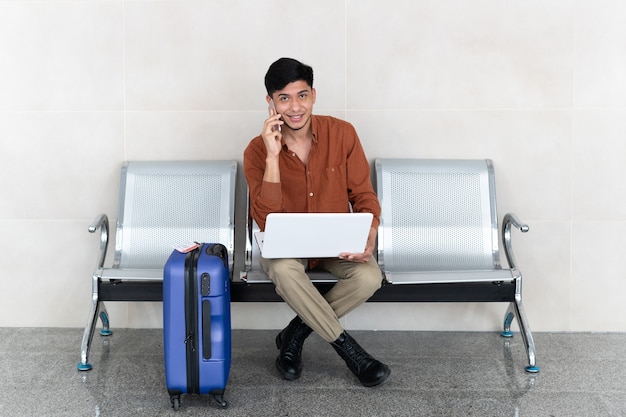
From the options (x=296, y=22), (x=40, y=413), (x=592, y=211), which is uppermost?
(x=296, y=22)

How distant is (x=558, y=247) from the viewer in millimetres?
4031

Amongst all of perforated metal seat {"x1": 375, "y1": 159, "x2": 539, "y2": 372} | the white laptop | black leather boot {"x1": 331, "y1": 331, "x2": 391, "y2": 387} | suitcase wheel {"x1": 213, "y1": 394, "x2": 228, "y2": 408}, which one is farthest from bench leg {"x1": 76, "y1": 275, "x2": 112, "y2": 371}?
perforated metal seat {"x1": 375, "y1": 159, "x2": 539, "y2": 372}

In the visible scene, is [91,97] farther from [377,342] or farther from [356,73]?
[377,342]

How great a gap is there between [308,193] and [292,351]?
0.69 metres

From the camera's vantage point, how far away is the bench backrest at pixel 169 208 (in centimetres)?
381

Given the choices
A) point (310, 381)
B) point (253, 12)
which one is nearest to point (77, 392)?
point (310, 381)

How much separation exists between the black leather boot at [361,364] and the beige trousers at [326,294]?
55 millimetres

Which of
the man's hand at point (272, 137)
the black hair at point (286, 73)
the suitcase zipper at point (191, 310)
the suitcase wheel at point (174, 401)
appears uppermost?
the black hair at point (286, 73)

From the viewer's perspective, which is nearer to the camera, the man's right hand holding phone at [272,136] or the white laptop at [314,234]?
the white laptop at [314,234]

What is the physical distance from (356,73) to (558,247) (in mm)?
1385

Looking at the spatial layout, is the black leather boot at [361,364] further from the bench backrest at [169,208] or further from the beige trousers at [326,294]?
the bench backrest at [169,208]

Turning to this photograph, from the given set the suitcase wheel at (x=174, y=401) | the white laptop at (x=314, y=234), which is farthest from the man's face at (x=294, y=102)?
the suitcase wheel at (x=174, y=401)

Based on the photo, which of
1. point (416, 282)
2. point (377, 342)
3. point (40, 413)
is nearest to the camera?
point (40, 413)

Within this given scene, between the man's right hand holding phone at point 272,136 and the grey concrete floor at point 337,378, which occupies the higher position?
the man's right hand holding phone at point 272,136
